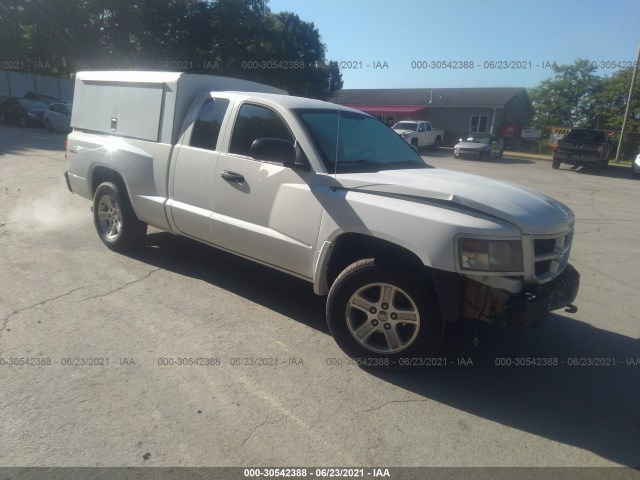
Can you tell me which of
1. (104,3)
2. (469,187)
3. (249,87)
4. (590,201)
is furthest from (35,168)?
(104,3)

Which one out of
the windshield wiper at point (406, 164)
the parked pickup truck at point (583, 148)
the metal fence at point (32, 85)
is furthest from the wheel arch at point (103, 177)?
the metal fence at point (32, 85)

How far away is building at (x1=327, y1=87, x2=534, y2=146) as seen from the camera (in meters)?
39.8

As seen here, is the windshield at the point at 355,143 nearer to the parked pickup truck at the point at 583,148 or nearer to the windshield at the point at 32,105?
the parked pickup truck at the point at 583,148

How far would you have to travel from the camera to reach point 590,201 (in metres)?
13.3

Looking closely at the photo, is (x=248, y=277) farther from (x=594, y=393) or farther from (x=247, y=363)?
(x=594, y=393)

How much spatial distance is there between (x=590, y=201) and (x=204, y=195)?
1184cm

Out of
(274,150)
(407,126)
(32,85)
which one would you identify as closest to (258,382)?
(274,150)

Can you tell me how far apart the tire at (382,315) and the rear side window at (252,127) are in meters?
1.49

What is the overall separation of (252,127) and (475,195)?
84.7 inches

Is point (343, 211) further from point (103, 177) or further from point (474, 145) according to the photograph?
point (474, 145)

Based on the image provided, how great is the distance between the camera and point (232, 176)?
15.0 ft

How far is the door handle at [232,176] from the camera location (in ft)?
14.8

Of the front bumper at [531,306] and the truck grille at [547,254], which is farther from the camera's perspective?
the truck grille at [547,254]

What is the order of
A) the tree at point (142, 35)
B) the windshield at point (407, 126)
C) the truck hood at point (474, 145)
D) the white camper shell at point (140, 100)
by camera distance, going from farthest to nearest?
the tree at point (142, 35), the windshield at point (407, 126), the truck hood at point (474, 145), the white camper shell at point (140, 100)
